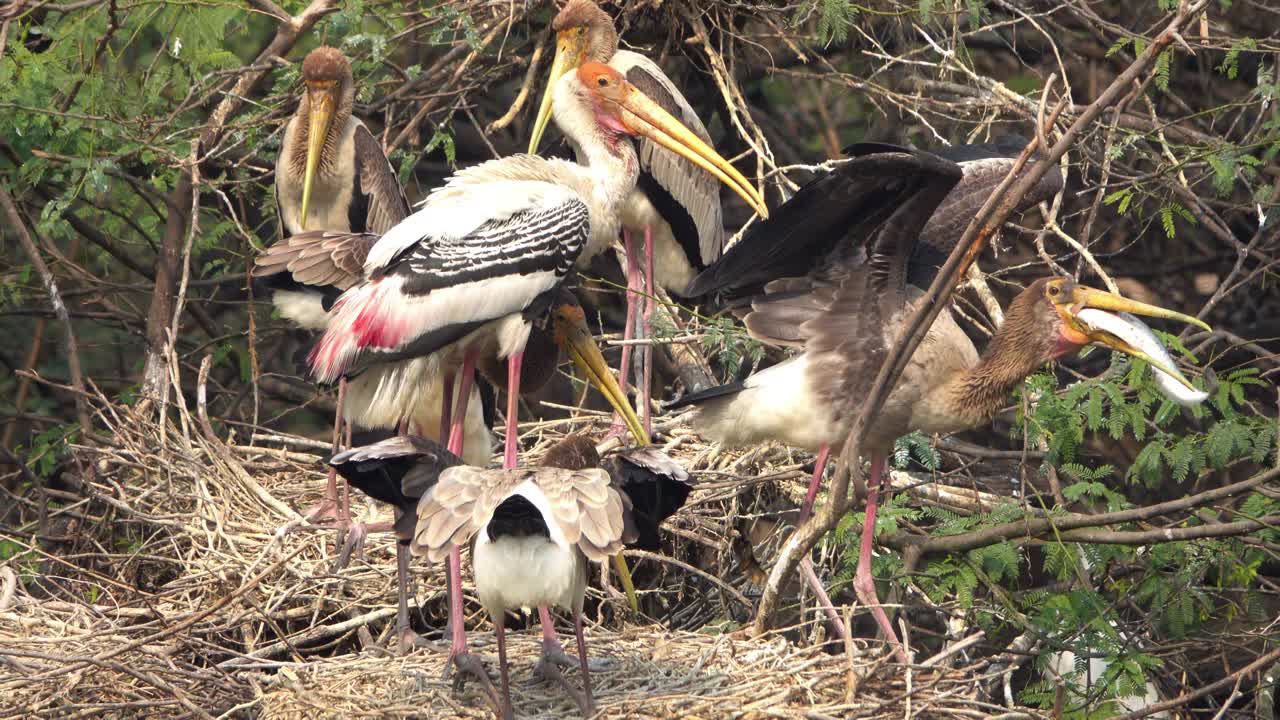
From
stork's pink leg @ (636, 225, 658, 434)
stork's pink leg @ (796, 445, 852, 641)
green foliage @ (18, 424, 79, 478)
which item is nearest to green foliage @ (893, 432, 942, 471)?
stork's pink leg @ (796, 445, 852, 641)

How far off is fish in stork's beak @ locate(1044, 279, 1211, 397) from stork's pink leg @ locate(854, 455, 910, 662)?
722 millimetres

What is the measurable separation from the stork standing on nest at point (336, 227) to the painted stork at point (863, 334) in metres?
1.17

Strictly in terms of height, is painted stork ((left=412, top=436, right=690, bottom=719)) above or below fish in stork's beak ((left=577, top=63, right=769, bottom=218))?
below

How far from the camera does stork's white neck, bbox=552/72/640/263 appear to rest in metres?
5.61

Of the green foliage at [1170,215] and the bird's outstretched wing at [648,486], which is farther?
the green foliage at [1170,215]

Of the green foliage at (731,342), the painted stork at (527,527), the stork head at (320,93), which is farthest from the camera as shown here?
the stork head at (320,93)

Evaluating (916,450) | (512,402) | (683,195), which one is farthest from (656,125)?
(916,450)

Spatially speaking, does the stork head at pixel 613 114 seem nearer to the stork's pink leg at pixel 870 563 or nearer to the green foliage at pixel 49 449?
the stork's pink leg at pixel 870 563

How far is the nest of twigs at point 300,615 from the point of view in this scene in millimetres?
4539

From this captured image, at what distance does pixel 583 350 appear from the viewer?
17.9ft

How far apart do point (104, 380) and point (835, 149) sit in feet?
11.2

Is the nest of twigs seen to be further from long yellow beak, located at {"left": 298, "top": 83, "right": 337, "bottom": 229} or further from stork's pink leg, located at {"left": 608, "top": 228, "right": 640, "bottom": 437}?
long yellow beak, located at {"left": 298, "top": 83, "right": 337, "bottom": 229}

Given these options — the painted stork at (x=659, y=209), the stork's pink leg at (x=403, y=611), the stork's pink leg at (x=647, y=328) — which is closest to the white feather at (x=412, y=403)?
the stork's pink leg at (x=403, y=611)

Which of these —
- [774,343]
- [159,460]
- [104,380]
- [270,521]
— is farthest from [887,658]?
[104,380]
